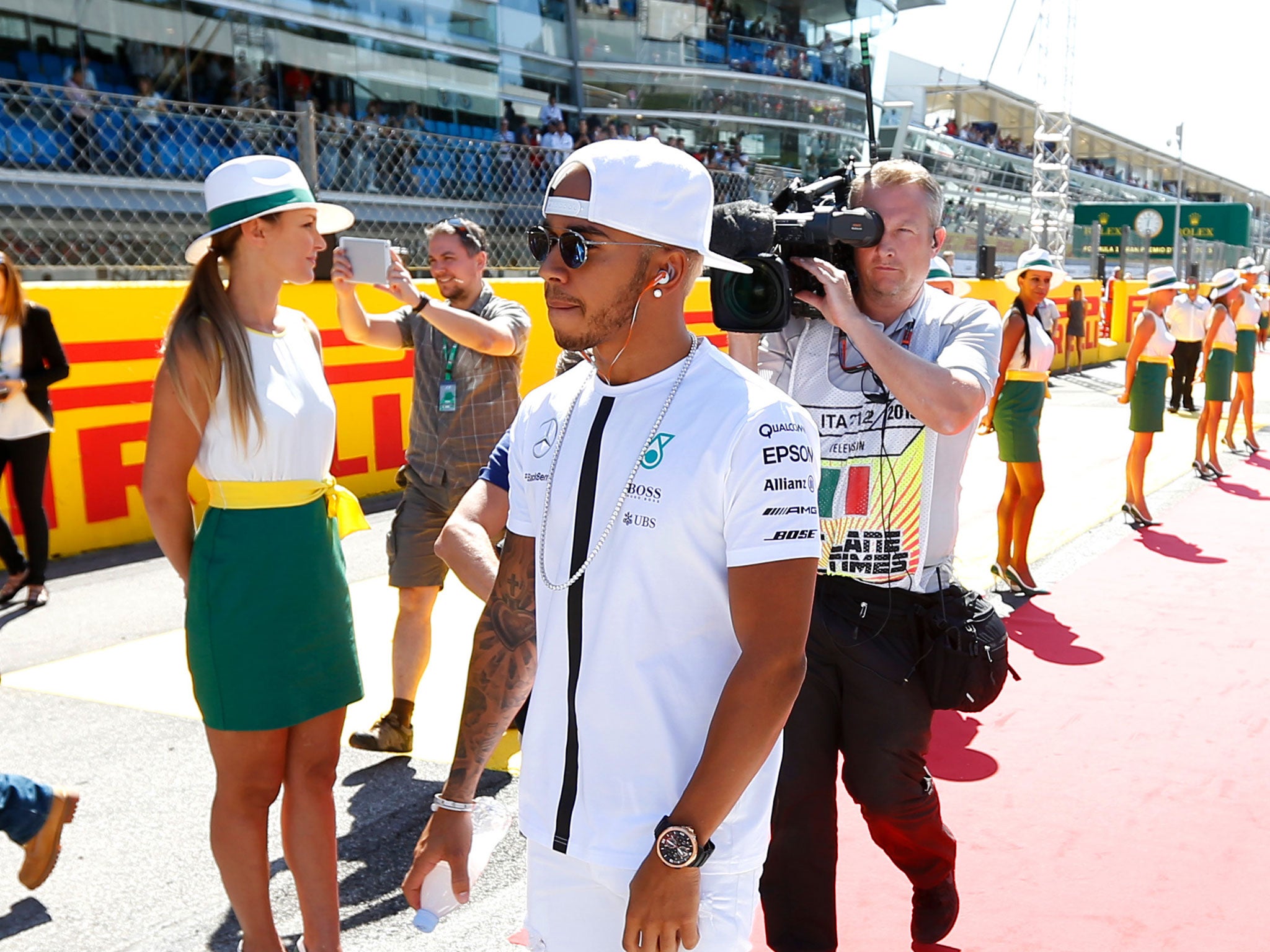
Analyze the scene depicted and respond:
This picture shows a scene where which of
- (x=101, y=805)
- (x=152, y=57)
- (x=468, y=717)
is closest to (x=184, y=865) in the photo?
(x=101, y=805)

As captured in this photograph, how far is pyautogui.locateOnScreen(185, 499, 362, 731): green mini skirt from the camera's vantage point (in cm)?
281

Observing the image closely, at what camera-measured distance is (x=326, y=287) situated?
29.8ft

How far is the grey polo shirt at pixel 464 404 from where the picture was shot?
4.53 meters

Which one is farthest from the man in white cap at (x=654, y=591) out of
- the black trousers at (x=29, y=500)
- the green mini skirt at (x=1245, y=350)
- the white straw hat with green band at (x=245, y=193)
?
the green mini skirt at (x=1245, y=350)

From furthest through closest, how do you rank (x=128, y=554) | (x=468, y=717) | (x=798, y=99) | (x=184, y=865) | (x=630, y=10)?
1. (x=798, y=99)
2. (x=630, y=10)
3. (x=128, y=554)
4. (x=184, y=865)
5. (x=468, y=717)

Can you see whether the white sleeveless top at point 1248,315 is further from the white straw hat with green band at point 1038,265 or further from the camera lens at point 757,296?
the camera lens at point 757,296

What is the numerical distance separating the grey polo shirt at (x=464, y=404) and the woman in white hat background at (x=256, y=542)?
1493 millimetres

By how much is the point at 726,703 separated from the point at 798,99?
35577 mm

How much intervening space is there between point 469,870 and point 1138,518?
8.29m

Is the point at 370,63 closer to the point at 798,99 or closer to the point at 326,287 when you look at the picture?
the point at 798,99

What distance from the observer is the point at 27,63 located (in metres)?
18.3

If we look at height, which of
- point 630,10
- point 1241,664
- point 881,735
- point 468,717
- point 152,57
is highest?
point 630,10

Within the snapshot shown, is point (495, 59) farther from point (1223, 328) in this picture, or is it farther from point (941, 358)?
point (941, 358)

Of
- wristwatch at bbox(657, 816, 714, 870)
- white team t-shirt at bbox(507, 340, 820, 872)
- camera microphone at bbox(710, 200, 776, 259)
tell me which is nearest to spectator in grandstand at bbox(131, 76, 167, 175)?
camera microphone at bbox(710, 200, 776, 259)
